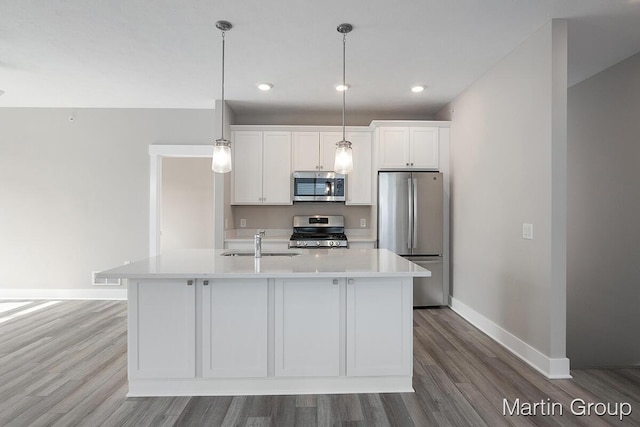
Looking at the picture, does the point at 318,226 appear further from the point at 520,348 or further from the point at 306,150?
the point at 520,348

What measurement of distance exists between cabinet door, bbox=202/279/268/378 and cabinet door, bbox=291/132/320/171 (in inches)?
105

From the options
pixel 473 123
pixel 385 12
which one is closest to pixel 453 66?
pixel 473 123

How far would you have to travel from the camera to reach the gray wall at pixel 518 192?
99.8 inches

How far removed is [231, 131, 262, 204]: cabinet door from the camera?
464 cm

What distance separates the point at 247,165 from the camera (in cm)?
464

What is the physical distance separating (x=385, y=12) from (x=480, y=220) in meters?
2.24

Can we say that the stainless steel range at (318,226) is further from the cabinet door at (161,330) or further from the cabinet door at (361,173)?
the cabinet door at (161,330)

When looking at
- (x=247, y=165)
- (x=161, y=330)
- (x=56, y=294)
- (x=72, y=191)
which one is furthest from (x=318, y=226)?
(x=56, y=294)

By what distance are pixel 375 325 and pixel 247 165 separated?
303 cm

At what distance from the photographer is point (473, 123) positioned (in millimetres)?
3799

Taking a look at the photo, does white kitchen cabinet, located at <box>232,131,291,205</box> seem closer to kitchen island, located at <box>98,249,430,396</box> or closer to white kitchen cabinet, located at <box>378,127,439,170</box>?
white kitchen cabinet, located at <box>378,127,439,170</box>

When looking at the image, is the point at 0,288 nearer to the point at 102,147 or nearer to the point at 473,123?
the point at 102,147

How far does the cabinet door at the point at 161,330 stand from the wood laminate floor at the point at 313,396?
0.66 feet

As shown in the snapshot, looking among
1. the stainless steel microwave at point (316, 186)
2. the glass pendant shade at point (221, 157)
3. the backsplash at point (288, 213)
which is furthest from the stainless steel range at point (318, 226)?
the glass pendant shade at point (221, 157)
